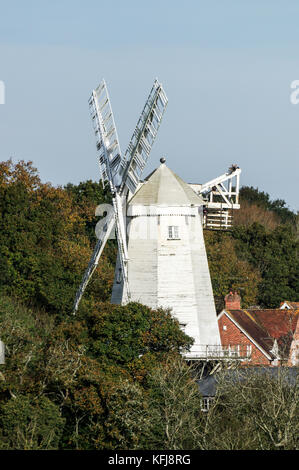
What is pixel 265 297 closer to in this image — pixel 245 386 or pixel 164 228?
pixel 164 228

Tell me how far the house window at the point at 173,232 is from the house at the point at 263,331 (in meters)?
10.8

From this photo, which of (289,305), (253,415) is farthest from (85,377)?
(289,305)

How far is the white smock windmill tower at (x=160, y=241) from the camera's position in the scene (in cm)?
5034

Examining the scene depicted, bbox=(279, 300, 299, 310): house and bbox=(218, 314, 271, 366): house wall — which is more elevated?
bbox=(279, 300, 299, 310): house

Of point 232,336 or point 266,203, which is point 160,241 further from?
point 266,203

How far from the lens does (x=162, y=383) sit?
43.3 meters

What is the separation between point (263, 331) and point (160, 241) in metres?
18.0

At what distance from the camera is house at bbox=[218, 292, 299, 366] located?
62.8m

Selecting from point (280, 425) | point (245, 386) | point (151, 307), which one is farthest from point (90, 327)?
point (280, 425)

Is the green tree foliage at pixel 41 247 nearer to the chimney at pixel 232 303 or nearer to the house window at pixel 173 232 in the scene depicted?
the chimney at pixel 232 303

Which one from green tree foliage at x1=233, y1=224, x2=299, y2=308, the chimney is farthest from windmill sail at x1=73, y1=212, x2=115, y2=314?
green tree foliage at x1=233, y1=224, x2=299, y2=308

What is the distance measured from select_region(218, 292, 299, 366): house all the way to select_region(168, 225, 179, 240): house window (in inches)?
424

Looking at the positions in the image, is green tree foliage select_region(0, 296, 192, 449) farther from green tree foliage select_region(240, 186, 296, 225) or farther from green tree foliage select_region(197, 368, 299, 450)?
green tree foliage select_region(240, 186, 296, 225)

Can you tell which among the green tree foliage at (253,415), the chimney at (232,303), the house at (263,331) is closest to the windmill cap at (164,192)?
the green tree foliage at (253,415)
